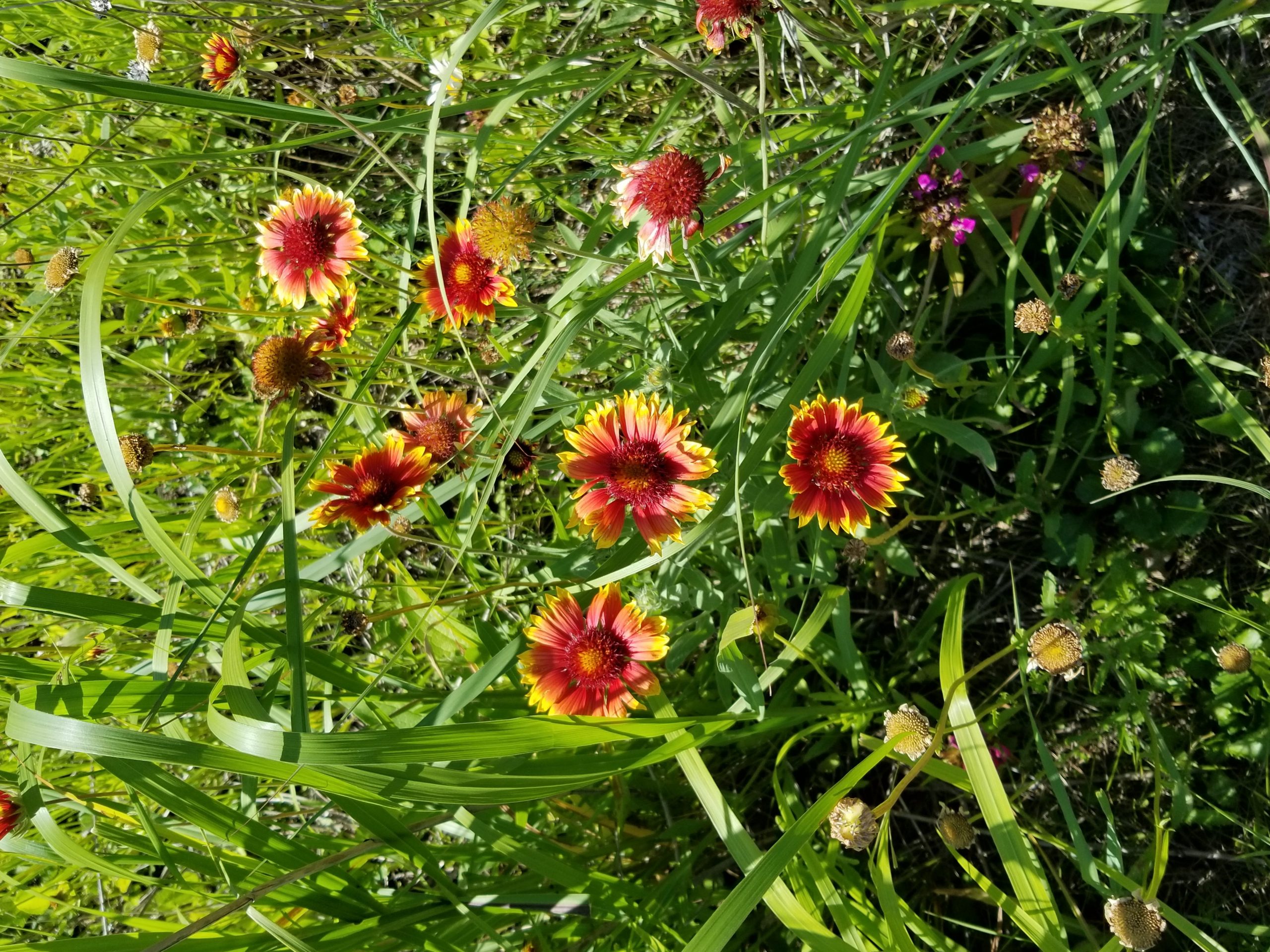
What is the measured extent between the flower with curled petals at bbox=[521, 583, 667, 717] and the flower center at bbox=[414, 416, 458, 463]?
0.43 m

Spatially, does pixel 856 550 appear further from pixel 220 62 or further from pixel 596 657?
pixel 220 62

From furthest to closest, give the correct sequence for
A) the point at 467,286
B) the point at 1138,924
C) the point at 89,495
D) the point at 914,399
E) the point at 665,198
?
the point at 89,495
the point at 467,286
the point at 914,399
the point at 665,198
the point at 1138,924

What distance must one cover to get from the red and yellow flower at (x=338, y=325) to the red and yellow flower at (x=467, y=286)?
220mm

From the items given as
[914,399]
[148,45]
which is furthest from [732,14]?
[148,45]

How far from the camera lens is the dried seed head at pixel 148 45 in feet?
7.00

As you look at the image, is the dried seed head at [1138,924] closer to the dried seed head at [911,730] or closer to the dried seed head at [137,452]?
the dried seed head at [911,730]

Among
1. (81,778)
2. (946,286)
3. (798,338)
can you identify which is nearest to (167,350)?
(81,778)

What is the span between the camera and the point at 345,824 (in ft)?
A: 7.82

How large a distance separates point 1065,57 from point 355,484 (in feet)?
5.13

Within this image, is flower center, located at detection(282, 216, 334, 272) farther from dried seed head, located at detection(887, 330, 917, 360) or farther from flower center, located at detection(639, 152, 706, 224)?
dried seed head, located at detection(887, 330, 917, 360)

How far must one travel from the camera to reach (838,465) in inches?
53.0

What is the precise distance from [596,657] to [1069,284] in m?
1.16

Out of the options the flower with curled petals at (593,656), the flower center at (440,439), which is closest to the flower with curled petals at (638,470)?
the flower with curled petals at (593,656)

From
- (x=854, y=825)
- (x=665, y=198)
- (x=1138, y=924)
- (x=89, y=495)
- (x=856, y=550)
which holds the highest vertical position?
(x=89, y=495)
